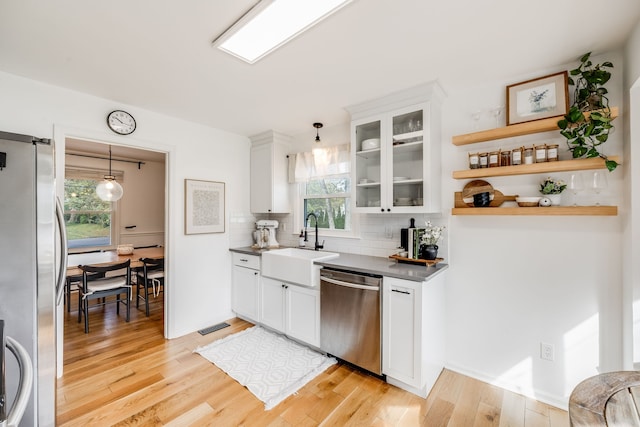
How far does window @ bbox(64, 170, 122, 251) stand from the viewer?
4930 millimetres

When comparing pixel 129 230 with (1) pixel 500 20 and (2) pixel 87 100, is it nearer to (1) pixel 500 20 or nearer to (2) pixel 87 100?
(2) pixel 87 100

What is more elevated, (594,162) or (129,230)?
(594,162)

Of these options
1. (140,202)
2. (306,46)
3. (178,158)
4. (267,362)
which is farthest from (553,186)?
(140,202)

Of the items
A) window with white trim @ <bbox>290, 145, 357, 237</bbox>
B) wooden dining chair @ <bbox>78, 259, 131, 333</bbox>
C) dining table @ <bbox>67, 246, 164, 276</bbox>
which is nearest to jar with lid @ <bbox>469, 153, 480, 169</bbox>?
window with white trim @ <bbox>290, 145, 357, 237</bbox>

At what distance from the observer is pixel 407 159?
253cm

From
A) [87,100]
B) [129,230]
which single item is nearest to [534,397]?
[87,100]

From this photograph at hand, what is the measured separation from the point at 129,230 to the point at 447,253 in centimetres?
564

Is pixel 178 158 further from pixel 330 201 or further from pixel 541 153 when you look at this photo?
pixel 541 153

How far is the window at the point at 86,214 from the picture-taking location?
16.2 ft

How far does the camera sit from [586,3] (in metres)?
1.43

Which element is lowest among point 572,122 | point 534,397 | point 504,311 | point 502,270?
point 534,397

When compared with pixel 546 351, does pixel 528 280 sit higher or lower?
higher

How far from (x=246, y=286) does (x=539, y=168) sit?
307 centimetres

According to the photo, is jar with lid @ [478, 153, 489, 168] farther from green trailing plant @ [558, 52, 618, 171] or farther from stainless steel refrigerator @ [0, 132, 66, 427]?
stainless steel refrigerator @ [0, 132, 66, 427]
